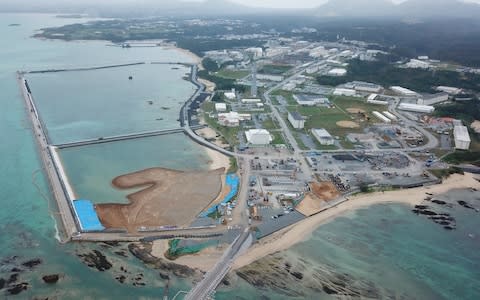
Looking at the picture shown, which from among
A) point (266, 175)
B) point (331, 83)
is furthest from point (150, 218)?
point (331, 83)

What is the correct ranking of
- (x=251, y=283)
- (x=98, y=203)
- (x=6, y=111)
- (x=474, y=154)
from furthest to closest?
(x=6, y=111) → (x=474, y=154) → (x=98, y=203) → (x=251, y=283)

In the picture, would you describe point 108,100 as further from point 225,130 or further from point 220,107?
point 225,130

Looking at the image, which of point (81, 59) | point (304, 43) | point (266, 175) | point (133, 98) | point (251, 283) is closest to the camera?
point (251, 283)

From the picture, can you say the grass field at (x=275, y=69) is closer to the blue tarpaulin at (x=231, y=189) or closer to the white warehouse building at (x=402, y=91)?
the white warehouse building at (x=402, y=91)

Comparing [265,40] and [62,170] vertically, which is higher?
[265,40]

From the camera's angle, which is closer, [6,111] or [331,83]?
[6,111]

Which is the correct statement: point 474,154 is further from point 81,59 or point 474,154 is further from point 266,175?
point 81,59

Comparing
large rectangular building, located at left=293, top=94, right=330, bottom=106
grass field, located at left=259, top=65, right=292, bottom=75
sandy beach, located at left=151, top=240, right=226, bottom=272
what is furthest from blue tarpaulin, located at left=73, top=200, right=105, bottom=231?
grass field, located at left=259, top=65, right=292, bottom=75

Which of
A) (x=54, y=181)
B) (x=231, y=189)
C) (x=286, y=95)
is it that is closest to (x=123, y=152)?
(x=54, y=181)
